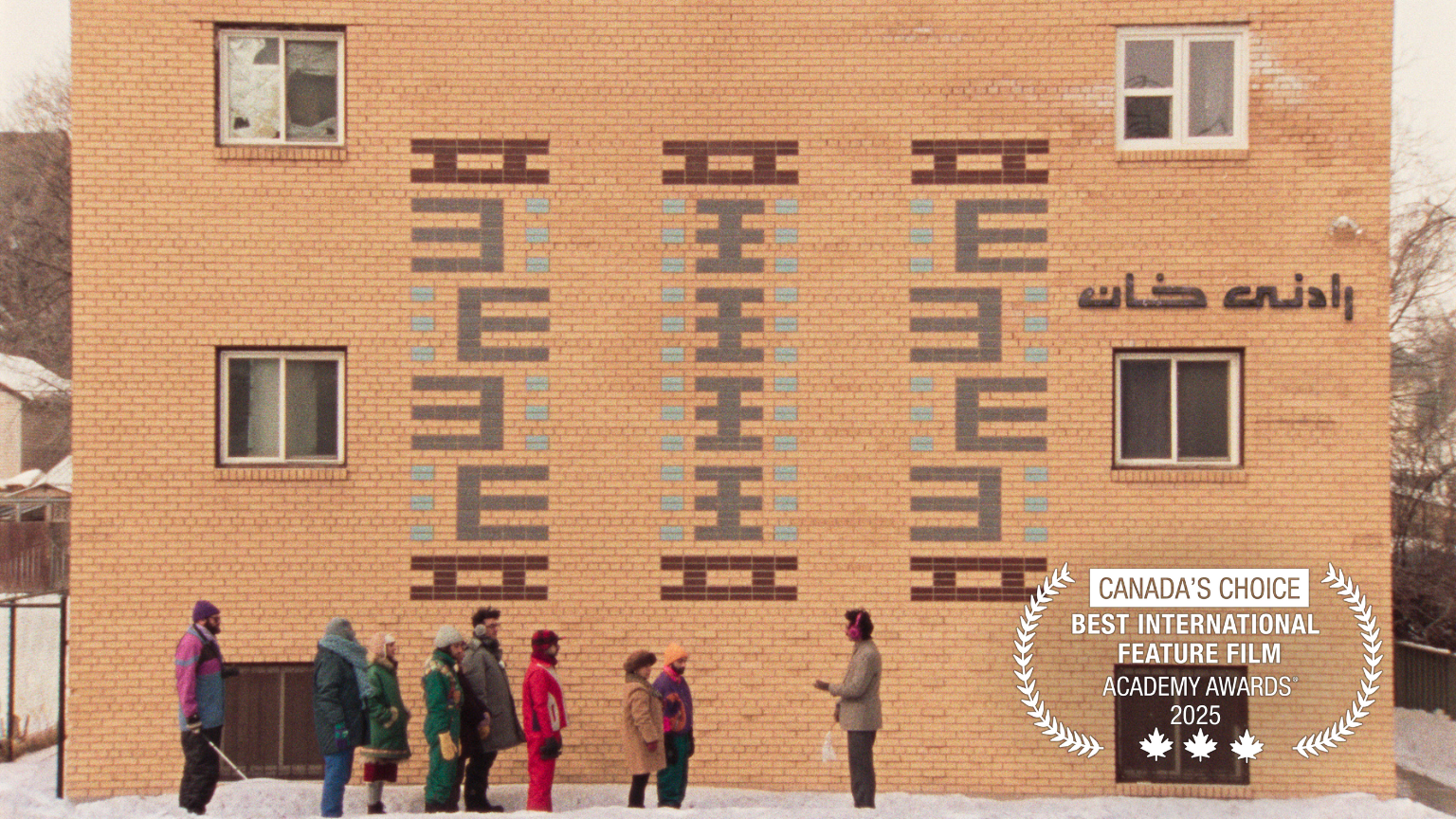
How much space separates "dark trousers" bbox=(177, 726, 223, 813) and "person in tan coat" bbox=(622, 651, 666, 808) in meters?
3.33

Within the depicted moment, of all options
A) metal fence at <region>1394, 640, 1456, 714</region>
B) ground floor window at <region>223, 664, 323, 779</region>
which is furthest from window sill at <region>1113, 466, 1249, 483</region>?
ground floor window at <region>223, 664, 323, 779</region>

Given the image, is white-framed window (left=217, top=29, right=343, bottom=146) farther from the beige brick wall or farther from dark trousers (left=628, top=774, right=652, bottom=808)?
dark trousers (left=628, top=774, right=652, bottom=808)

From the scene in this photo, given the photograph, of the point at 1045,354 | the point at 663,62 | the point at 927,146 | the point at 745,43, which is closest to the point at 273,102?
the point at 663,62

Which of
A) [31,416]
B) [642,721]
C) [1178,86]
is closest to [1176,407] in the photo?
[1178,86]

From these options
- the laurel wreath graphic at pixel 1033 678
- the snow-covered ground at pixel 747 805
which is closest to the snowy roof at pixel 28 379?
the snow-covered ground at pixel 747 805

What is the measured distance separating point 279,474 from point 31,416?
3448 centimetres

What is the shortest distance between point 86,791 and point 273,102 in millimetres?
6586

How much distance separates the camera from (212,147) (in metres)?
11.5

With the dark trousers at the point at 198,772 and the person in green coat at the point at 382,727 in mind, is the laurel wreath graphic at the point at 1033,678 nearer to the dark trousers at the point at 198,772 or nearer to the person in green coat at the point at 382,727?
the person in green coat at the point at 382,727

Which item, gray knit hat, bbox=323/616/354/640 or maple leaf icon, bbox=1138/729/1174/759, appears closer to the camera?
gray knit hat, bbox=323/616/354/640

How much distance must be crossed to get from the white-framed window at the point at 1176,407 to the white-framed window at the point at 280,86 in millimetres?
7861

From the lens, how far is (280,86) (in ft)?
38.2

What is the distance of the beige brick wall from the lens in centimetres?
1123

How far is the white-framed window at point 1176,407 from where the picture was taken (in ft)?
37.7
